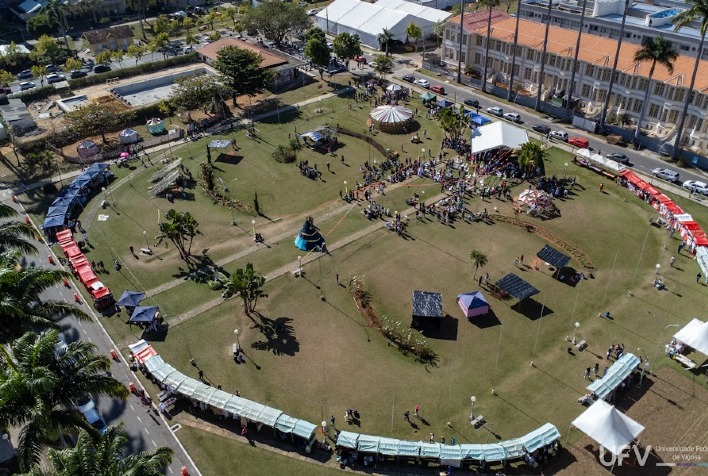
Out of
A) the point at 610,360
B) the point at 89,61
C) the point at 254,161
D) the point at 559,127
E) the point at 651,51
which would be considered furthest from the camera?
the point at 89,61

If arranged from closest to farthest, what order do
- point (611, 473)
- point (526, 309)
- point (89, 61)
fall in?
point (611, 473)
point (526, 309)
point (89, 61)

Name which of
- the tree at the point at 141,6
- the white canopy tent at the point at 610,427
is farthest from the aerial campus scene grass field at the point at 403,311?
the tree at the point at 141,6

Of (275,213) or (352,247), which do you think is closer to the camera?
(352,247)

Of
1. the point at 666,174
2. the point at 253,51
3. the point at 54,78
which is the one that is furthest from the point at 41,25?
the point at 666,174

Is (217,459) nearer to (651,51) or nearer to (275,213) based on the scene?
(275,213)

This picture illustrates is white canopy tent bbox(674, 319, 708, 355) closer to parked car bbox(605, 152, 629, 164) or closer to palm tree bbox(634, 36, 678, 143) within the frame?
parked car bbox(605, 152, 629, 164)

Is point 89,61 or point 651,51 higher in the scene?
A: point 651,51

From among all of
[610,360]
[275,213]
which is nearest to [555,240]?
[610,360]

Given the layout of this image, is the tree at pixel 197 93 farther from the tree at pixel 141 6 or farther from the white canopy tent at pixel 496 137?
the tree at pixel 141 6

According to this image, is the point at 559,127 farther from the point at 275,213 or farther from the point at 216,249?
the point at 216,249
